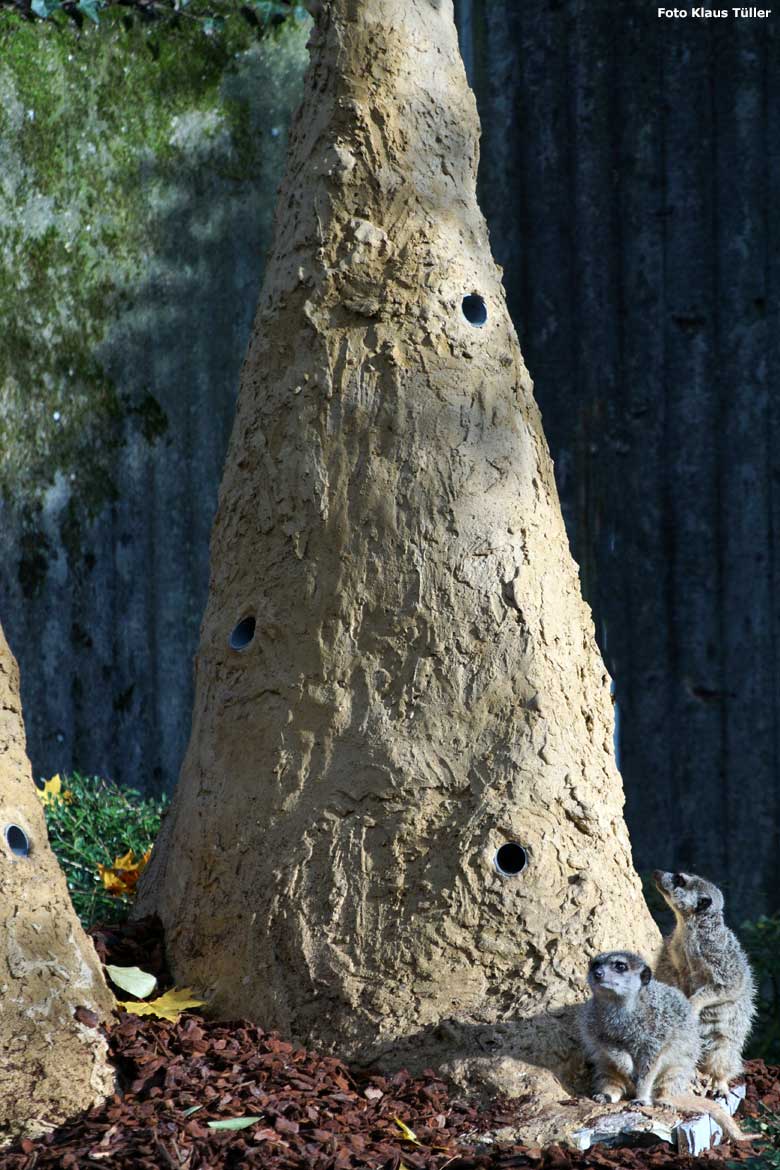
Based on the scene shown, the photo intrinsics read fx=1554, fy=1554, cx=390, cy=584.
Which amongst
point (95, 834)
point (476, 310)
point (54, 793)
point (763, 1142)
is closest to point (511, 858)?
point (763, 1142)

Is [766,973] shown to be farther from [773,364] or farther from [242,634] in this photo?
[242,634]

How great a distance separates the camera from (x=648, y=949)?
4.34 metres

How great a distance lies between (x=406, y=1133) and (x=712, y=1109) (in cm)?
87

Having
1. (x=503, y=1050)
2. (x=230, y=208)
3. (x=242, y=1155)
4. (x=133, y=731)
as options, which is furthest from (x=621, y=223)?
(x=242, y=1155)

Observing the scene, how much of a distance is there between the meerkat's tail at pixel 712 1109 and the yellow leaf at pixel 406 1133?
73 centimetres

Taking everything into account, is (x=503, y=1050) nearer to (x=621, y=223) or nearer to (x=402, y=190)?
(x=402, y=190)

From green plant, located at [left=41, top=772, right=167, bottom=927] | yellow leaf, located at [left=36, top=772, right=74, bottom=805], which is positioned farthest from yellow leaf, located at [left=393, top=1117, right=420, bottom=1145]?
yellow leaf, located at [left=36, top=772, right=74, bottom=805]

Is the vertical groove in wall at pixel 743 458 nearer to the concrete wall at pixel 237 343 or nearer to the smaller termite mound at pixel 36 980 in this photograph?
the concrete wall at pixel 237 343

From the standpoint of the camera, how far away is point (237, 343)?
688 cm

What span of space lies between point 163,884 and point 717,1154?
5.81 feet

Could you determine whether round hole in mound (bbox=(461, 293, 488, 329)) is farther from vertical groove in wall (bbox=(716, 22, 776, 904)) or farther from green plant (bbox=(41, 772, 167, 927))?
vertical groove in wall (bbox=(716, 22, 776, 904))

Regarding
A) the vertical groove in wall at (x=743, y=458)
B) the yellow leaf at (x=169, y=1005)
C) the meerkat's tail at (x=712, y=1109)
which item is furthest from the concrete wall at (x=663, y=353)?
the yellow leaf at (x=169, y=1005)

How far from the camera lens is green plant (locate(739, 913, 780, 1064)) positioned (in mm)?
6000

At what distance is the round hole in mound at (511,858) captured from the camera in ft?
13.3
